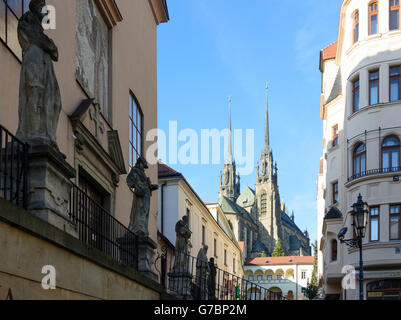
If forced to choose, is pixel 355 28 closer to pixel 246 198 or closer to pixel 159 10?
pixel 159 10

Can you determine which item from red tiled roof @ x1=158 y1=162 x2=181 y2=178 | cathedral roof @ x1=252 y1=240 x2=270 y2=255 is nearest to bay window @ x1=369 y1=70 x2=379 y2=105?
red tiled roof @ x1=158 y1=162 x2=181 y2=178

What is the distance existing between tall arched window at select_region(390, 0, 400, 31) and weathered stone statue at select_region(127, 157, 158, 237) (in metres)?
16.1

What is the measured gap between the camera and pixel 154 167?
870 inches

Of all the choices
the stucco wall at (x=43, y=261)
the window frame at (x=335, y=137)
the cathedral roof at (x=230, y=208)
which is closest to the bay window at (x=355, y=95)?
the window frame at (x=335, y=137)

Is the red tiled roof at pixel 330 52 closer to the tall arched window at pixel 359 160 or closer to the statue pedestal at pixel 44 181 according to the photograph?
the tall arched window at pixel 359 160

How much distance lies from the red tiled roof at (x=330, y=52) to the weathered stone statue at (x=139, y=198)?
84.2ft

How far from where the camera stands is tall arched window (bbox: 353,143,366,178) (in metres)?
26.1

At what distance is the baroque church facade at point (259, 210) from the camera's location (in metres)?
134

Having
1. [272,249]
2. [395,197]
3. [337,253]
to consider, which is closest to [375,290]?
[395,197]

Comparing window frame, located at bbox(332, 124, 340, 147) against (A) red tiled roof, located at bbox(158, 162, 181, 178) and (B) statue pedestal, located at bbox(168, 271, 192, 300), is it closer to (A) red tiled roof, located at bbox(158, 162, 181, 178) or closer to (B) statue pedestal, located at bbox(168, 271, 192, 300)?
(A) red tiled roof, located at bbox(158, 162, 181, 178)

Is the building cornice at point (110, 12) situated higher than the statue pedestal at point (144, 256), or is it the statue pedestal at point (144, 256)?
the building cornice at point (110, 12)

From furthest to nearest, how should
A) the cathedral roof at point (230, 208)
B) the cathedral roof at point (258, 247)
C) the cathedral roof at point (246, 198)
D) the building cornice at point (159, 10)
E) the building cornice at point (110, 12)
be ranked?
the cathedral roof at point (246, 198) < the cathedral roof at point (258, 247) < the cathedral roof at point (230, 208) < the building cornice at point (159, 10) < the building cornice at point (110, 12)

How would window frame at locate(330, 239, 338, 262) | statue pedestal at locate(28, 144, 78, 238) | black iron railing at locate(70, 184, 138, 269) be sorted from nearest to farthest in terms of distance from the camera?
1. statue pedestal at locate(28, 144, 78, 238)
2. black iron railing at locate(70, 184, 138, 269)
3. window frame at locate(330, 239, 338, 262)

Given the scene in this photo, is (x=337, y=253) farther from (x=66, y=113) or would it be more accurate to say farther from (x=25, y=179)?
(x=25, y=179)
